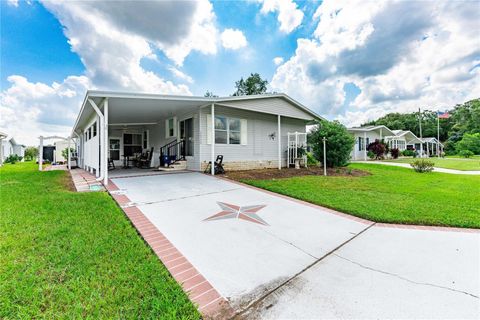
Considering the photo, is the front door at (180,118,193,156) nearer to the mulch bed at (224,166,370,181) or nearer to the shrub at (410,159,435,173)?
the mulch bed at (224,166,370,181)

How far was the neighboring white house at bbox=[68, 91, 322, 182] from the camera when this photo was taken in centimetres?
787

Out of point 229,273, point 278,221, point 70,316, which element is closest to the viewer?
point 70,316

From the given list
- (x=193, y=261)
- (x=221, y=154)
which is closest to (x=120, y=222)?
(x=193, y=261)

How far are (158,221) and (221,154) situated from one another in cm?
675

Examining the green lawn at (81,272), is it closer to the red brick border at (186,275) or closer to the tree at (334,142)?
the red brick border at (186,275)

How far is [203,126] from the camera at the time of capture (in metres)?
9.56

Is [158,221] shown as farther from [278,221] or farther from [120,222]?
[278,221]

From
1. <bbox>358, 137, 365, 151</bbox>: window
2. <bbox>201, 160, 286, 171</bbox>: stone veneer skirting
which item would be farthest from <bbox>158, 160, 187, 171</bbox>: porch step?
<bbox>358, 137, 365, 151</bbox>: window

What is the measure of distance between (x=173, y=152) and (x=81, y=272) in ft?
32.7

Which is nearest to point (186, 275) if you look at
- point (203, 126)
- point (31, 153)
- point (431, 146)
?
point (203, 126)

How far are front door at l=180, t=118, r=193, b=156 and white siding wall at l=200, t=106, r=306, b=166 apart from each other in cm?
102

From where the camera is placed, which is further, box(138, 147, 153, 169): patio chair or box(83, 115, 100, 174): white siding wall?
box(138, 147, 153, 169): patio chair

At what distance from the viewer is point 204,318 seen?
1.53 metres

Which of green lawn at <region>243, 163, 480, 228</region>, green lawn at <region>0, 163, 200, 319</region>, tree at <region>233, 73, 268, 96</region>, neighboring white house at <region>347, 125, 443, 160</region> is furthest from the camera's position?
tree at <region>233, 73, 268, 96</region>
